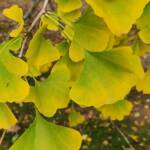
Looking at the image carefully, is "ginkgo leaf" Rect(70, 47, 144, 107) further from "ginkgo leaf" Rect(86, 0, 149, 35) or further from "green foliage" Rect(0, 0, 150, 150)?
"ginkgo leaf" Rect(86, 0, 149, 35)

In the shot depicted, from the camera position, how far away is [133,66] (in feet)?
2.68

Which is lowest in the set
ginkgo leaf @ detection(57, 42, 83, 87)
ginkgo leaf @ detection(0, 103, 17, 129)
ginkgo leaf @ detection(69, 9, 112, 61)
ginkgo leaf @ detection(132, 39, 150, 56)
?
ginkgo leaf @ detection(132, 39, 150, 56)

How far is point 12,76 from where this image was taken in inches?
30.5

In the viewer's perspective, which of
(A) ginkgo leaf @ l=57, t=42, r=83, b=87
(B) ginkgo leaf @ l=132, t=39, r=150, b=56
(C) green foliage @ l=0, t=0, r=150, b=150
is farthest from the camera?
(B) ginkgo leaf @ l=132, t=39, r=150, b=56

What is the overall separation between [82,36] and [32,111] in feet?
8.61

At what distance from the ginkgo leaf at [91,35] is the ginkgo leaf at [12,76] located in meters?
0.10

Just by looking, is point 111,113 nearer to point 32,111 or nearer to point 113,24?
point 113,24

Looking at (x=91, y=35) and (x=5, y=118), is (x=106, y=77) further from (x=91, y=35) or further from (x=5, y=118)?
(x=5, y=118)

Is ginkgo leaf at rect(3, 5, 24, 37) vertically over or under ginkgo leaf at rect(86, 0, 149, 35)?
under

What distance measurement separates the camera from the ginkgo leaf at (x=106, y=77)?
774 mm

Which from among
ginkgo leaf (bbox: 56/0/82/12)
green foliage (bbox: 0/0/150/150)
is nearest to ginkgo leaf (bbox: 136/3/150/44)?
green foliage (bbox: 0/0/150/150)

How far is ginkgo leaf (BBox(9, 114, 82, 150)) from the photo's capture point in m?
0.81

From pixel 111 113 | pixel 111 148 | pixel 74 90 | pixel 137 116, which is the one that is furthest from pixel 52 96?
pixel 137 116

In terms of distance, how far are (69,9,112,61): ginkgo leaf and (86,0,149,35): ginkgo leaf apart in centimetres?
11
